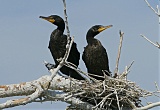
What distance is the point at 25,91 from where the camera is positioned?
6.62m

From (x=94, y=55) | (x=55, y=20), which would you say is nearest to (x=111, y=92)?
(x=94, y=55)

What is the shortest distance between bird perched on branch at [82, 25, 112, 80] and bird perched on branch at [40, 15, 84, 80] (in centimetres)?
24

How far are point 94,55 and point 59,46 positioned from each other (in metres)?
0.61

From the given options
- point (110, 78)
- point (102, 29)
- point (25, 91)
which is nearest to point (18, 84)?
point (25, 91)

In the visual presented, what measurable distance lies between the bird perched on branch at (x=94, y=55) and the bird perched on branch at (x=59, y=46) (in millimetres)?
235

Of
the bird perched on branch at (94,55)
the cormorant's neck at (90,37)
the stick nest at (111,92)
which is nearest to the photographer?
the stick nest at (111,92)

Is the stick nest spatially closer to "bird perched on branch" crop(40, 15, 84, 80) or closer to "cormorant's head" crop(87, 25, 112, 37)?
"bird perched on branch" crop(40, 15, 84, 80)

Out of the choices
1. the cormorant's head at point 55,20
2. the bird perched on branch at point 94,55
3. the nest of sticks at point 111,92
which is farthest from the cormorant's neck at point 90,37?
the nest of sticks at point 111,92

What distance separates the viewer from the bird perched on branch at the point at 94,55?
7854 millimetres

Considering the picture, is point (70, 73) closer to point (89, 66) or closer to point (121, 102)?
point (89, 66)

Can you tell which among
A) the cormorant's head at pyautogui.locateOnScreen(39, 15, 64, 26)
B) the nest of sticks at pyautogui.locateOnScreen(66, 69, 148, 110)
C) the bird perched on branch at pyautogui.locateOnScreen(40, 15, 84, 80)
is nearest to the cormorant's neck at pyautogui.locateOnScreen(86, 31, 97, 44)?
the bird perched on branch at pyautogui.locateOnScreen(40, 15, 84, 80)

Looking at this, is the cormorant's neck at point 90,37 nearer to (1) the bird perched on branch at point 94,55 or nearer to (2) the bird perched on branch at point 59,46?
(1) the bird perched on branch at point 94,55

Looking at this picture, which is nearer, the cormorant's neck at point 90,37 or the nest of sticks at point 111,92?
the nest of sticks at point 111,92

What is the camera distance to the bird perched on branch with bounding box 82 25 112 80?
7854 millimetres
